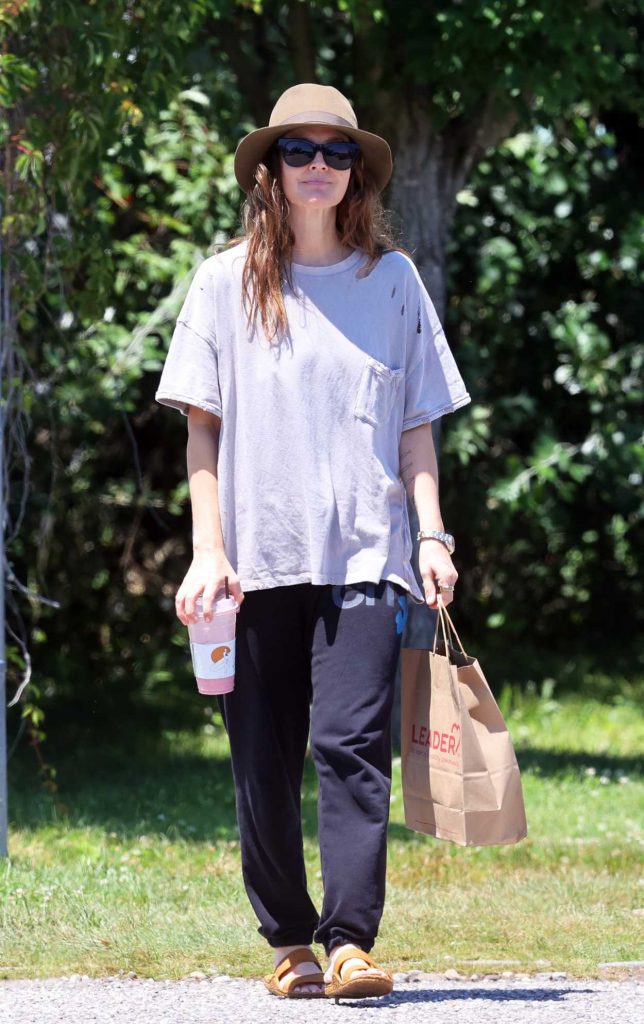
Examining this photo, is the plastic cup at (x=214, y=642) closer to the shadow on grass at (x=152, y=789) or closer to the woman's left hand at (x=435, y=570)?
the woman's left hand at (x=435, y=570)

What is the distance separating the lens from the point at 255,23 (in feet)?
27.2

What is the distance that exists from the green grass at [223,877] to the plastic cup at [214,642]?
872mm

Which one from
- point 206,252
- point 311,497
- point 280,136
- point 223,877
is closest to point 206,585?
point 311,497

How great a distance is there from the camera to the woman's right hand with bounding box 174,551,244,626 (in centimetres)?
332

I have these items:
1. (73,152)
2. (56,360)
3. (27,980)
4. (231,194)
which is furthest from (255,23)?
(27,980)

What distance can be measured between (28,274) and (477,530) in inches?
217

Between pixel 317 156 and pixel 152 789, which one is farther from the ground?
pixel 317 156

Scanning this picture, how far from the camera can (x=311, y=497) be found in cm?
339

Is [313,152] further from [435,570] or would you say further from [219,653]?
[219,653]

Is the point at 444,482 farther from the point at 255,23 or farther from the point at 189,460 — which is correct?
the point at 189,460

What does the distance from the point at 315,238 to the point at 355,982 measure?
1.61 m

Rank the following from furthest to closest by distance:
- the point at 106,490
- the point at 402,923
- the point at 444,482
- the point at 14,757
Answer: the point at 106,490 < the point at 444,482 < the point at 14,757 < the point at 402,923

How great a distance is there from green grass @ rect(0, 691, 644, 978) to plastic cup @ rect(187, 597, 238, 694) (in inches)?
34.3

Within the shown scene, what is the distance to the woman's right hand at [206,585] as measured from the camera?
332cm
